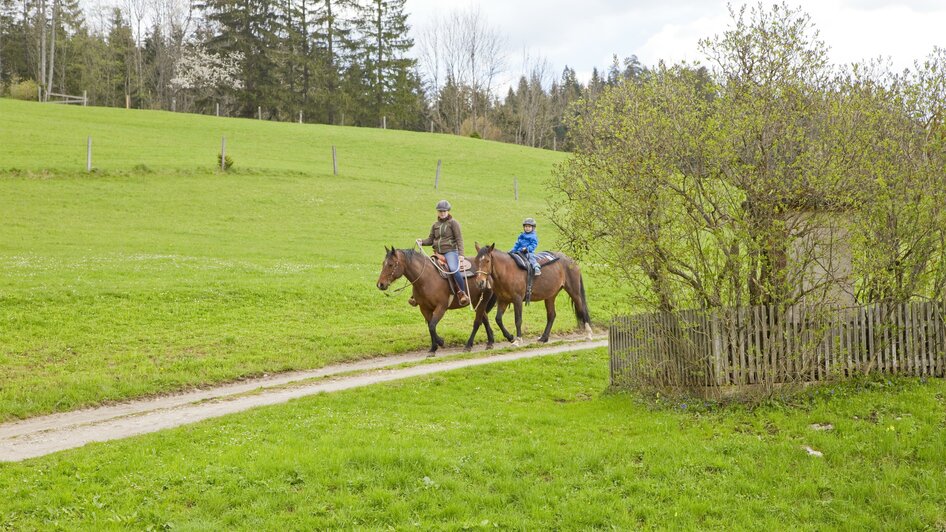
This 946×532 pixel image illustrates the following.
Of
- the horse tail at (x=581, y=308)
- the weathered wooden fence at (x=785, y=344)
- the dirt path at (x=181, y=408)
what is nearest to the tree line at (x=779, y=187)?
the weathered wooden fence at (x=785, y=344)

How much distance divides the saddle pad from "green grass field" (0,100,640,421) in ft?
6.22

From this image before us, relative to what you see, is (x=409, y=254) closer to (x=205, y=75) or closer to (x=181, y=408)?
(x=181, y=408)

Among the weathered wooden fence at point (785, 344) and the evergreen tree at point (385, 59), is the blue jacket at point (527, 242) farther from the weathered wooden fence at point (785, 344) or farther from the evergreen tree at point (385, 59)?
the evergreen tree at point (385, 59)

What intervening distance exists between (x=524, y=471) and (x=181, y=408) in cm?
661

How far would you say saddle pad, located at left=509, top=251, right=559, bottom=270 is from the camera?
18.4m

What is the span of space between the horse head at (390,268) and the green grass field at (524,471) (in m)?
5.46

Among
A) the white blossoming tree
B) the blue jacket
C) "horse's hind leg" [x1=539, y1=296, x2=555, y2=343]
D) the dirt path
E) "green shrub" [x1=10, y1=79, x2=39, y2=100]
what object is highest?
the white blossoming tree

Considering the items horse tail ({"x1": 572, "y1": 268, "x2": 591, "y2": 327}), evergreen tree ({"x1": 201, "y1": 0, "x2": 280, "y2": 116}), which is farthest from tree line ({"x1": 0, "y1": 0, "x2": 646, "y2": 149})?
horse tail ({"x1": 572, "y1": 268, "x2": 591, "y2": 327})

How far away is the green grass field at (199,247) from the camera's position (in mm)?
15163

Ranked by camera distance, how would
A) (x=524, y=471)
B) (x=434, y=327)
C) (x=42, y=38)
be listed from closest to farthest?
(x=524, y=471) < (x=434, y=327) < (x=42, y=38)

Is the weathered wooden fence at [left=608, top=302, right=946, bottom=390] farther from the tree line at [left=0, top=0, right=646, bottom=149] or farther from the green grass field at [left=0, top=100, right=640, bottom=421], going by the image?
the tree line at [left=0, top=0, right=646, bottom=149]

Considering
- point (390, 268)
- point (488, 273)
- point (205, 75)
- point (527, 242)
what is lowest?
point (488, 273)

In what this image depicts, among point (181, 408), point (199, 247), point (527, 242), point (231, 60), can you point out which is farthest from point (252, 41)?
point (181, 408)

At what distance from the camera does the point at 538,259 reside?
1909 centimetres
